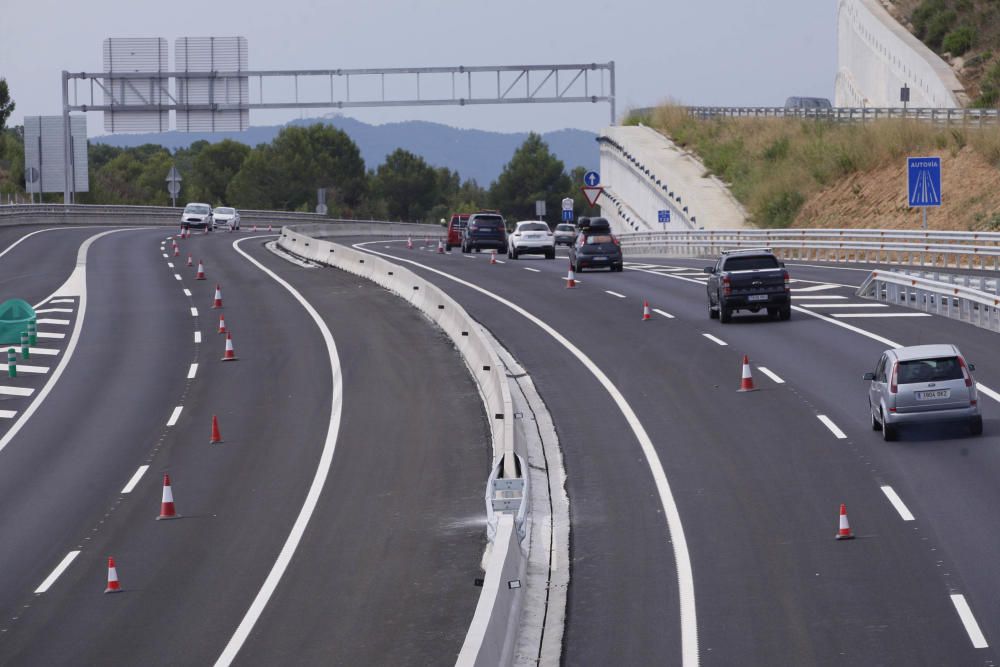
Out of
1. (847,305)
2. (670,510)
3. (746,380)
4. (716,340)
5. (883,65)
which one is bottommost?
(670,510)

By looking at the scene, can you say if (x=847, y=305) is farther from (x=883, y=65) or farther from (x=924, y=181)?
(x=883, y=65)

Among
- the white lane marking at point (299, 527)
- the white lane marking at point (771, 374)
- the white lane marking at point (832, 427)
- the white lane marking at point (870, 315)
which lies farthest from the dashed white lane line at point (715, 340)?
the white lane marking at point (832, 427)

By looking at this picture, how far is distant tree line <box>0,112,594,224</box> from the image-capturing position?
568 feet

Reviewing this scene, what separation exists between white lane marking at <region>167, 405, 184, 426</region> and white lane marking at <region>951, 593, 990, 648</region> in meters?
16.5

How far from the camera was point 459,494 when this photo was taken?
20.5 metres

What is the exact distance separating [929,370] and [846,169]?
2177 inches

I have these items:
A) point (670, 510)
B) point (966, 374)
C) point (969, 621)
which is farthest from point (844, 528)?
point (966, 374)

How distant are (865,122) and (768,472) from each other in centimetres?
6330

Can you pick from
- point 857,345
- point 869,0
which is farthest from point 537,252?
point 869,0

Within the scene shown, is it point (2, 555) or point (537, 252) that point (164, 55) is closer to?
point (537, 252)

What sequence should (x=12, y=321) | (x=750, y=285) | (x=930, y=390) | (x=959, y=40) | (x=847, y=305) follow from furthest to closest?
(x=959, y=40) → (x=847, y=305) → (x=12, y=321) → (x=750, y=285) → (x=930, y=390)

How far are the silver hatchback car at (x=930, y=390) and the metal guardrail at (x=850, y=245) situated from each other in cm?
2583

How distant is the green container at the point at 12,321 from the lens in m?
37.3

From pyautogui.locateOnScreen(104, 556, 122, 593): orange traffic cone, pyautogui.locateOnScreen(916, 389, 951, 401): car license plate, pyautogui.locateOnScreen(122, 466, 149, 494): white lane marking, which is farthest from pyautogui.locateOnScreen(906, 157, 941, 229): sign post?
pyautogui.locateOnScreen(104, 556, 122, 593): orange traffic cone
